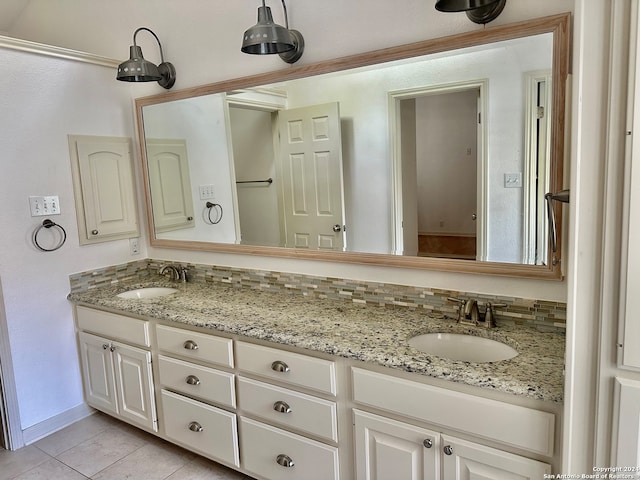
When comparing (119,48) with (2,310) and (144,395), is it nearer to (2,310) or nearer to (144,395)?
(2,310)

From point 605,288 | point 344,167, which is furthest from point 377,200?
point 605,288

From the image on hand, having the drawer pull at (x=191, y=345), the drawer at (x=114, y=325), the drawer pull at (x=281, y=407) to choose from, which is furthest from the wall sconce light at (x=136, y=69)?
the drawer pull at (x=281, y=407)

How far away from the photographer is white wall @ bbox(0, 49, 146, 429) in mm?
2369

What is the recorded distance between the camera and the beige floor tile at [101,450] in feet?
7.55

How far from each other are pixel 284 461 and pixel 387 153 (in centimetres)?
138

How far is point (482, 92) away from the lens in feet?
5.73

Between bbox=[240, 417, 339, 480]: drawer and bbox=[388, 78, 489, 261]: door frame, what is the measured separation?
0.88 m

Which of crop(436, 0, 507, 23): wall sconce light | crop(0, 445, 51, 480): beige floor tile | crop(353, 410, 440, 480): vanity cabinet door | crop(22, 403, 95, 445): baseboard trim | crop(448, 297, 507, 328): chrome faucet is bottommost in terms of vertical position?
crop(0, 445, 51, 480): beige floor tile

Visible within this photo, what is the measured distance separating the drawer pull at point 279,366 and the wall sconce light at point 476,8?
1.41m

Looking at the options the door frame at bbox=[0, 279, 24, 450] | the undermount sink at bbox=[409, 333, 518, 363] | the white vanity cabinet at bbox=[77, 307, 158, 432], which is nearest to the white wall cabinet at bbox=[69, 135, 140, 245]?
the white vanity cabinet at bbox=[77, 307, 158, 432]

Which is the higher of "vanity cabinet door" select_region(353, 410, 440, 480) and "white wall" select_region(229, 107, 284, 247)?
"white wall" select_region(229, 107, 284, 247)

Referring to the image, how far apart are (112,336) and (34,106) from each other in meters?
1.32

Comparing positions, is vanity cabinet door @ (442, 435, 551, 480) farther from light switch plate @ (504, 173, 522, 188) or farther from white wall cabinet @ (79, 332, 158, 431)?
white wall cabinet @ (79, 332, 158, 431)

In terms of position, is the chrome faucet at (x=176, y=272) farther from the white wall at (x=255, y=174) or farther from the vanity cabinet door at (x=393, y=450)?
the vanity cabinet door at (x=393, y=450)
